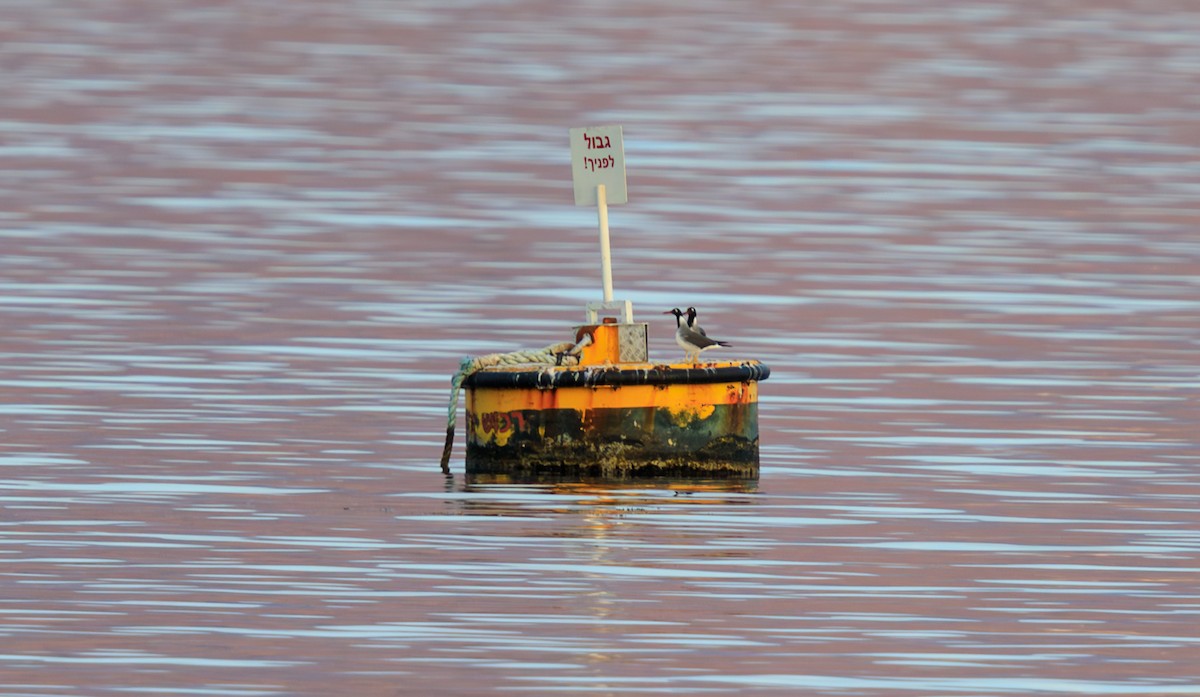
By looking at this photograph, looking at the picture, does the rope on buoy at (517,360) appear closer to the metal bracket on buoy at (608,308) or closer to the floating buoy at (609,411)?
the floating buoy at (609,411)

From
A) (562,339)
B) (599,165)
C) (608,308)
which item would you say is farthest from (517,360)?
(562,339)

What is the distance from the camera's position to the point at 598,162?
734 inches

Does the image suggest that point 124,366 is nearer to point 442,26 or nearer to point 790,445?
point 790,445

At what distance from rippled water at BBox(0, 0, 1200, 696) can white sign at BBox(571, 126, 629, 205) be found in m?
1.89

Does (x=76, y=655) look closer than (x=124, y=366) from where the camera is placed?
Yes

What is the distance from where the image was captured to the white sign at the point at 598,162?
18578 millimetres

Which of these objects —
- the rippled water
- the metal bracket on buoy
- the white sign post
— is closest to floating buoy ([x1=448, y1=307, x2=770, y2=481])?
the metal bracket on buoy

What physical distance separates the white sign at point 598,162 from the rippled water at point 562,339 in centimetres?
189

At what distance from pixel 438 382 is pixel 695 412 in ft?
17.6

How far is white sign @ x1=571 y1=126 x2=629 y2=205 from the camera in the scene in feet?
61.0

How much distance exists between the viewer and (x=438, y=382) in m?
22.8

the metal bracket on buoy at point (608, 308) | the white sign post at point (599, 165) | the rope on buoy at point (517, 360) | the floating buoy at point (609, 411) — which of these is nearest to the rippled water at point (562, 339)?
the floating buoy at point (609, 411)

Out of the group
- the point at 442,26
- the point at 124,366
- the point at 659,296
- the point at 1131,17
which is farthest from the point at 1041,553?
the point at 1131,17

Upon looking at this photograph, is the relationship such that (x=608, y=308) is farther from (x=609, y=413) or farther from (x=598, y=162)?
(x=598, y=162)
